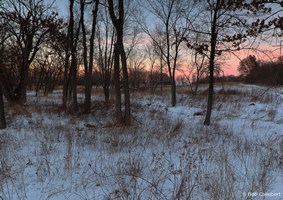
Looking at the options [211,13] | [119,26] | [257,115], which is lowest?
[257,115]

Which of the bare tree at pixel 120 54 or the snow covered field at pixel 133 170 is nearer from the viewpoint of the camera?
the snow covered field at pixel 133 170

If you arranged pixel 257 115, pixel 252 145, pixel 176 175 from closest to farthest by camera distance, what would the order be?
pixel 176 175, pixel 252 145, pixel 257 115

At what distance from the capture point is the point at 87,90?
42.4 ft

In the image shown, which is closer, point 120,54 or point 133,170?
point 133,170

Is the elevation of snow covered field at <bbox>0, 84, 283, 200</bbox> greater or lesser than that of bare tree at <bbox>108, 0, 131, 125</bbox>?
lesser

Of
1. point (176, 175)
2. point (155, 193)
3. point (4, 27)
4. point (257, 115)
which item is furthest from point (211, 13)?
point (4, 27)

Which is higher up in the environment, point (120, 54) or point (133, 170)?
point (120, 54)

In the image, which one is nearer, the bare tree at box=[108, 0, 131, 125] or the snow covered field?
the snow covered field

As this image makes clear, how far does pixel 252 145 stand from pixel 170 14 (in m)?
14.3

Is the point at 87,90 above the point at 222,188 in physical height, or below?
above

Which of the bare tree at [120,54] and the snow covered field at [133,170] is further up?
the bare tree at [120,54]

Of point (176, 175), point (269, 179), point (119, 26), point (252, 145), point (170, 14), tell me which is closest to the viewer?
point (269, 179)

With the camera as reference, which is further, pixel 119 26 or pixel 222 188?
pixel 119 26

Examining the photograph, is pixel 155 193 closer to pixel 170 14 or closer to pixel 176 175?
pixel 176 175
